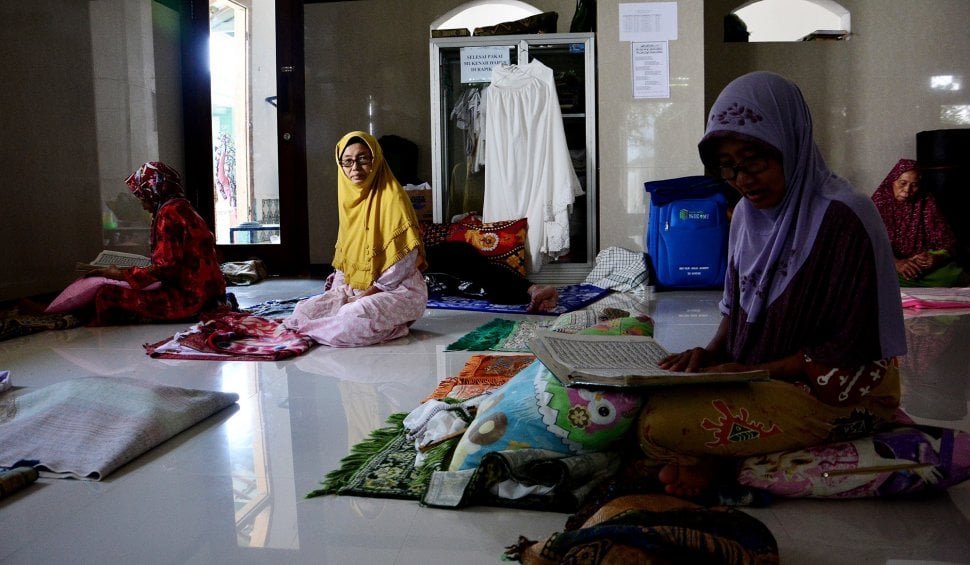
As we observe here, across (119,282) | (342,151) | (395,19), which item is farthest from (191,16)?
(342,151)

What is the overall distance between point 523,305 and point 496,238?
116 centimetres

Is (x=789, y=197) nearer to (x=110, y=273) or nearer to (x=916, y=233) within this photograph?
(x=110, y=273)

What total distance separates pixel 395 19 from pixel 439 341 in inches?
178

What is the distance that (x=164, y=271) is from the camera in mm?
4215

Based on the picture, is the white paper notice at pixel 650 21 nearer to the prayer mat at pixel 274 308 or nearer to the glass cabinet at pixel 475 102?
the glass cabinet at pixel 475 102

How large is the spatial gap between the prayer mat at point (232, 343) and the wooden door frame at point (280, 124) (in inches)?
134

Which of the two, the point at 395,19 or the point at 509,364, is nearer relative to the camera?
the point at 509,364

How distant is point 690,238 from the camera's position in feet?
18.0

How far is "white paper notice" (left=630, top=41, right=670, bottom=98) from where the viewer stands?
5789mm

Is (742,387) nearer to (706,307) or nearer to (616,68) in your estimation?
(706,307)

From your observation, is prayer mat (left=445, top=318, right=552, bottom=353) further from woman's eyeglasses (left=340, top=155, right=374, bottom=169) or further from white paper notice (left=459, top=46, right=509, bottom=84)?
white paper notice (left=459, top=46, right=509, bottom=84)

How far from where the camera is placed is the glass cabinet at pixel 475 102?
599cm

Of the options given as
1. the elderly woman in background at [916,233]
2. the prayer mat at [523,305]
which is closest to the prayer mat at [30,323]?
the prayer mat at [523,305]

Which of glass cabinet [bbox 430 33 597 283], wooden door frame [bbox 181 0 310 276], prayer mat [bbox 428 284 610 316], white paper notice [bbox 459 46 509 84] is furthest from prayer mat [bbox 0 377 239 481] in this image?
wooden door frame [bbox 181 0 310 276]
